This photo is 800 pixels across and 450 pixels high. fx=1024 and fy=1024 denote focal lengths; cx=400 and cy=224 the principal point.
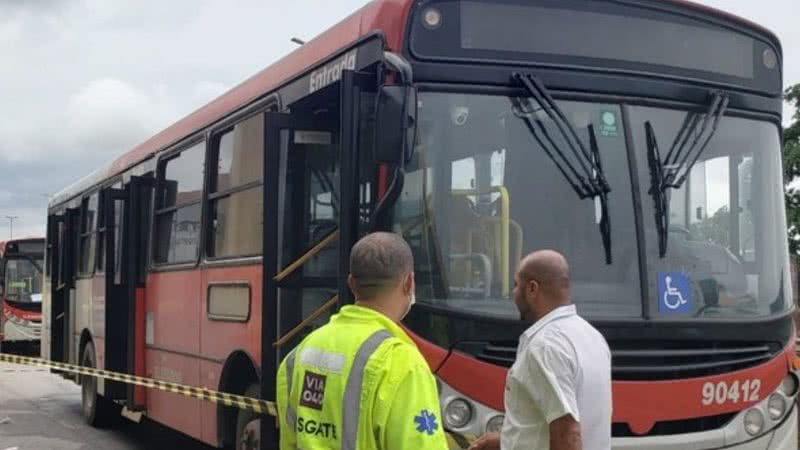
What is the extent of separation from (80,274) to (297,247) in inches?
283

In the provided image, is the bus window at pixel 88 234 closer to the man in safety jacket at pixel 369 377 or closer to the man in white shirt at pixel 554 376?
the man in white shirt at pixel 554 376

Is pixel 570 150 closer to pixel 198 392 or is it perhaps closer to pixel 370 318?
pixel 370 318

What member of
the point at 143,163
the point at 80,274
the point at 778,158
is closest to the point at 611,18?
the point at 778,158

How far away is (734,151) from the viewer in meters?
5.69

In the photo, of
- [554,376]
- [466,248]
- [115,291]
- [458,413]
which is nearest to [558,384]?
[554,376]

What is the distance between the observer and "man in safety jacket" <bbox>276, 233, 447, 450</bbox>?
2.65m

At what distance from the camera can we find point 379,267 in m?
2.87

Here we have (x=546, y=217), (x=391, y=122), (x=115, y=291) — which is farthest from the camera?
(x=115, y=291)

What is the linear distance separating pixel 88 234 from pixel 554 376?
9.54 meters

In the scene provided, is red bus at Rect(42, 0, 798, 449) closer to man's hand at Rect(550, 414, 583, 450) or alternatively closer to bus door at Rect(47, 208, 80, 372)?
man's hand at Rect(550, 414, 583, 450)

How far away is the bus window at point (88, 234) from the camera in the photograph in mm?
11750

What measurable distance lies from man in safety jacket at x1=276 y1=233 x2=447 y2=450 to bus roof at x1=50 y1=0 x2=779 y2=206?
98.7 inches

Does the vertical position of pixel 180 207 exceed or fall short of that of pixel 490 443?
it exceeds it

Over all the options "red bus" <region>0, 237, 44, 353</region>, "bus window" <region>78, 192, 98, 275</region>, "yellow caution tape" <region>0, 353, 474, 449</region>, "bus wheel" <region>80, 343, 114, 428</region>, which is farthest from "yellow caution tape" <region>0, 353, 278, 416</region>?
"red bus" <region>0, 237, 44, 353</region>
